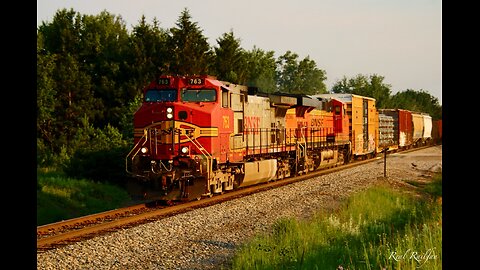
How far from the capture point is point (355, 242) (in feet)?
28.8

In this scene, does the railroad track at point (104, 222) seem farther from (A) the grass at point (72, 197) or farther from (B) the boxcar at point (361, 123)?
(B) the boxcar at point (361, 123)

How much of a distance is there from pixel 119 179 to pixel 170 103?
471 centimetres

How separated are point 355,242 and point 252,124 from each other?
883 cm

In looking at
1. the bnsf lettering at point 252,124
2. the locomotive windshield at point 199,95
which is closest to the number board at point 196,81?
the locomotive windshield at point 199,95

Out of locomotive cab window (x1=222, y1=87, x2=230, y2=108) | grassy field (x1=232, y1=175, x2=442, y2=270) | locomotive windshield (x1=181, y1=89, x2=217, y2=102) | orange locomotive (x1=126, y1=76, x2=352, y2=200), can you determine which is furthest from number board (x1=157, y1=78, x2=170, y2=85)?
grassy field (x1=232, y1=175, x2=442, y2=270)

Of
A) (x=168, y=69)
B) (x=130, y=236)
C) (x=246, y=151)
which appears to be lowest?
(x=130, y=236)

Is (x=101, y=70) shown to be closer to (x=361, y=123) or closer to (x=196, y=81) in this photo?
(x=361, y=123)

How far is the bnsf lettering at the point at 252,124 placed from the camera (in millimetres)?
16830

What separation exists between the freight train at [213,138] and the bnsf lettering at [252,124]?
Result: 0.03 metres

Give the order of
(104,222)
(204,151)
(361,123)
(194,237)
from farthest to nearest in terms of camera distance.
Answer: (361,123)
(204,151)
(104,222)
(194,237)

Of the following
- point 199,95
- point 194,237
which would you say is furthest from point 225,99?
point 194,237
